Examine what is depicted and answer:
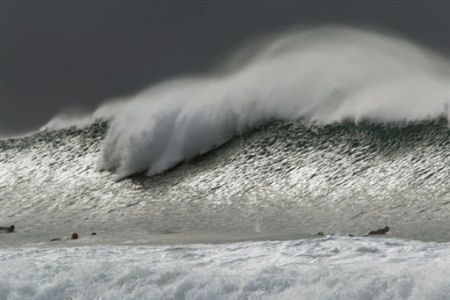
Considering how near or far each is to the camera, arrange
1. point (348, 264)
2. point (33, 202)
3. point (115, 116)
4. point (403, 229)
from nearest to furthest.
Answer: point (348, 264) → point (403, 229) → point (33, 202) → point (115, 116)

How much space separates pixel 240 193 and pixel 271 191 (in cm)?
79

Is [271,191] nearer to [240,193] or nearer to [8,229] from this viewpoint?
[240,193]

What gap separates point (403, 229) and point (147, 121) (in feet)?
42.8

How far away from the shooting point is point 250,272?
30.2 feet

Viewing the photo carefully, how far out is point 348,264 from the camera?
923 centimetres

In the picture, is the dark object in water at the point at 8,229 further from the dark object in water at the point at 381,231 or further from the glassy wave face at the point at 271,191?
the dark object in water at the point at 381,231

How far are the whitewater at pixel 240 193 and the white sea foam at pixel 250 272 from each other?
23mm

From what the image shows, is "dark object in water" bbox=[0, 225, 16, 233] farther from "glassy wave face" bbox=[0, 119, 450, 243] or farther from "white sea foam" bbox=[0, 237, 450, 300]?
"white sea foam" bbox=[0, 237, 450, 300]

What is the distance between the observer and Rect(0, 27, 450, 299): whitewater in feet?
30.5

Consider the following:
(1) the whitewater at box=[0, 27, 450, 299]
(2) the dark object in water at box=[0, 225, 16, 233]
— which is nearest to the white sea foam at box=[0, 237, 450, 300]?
(1) the whitewater at box=[0, 27, 450, 299]

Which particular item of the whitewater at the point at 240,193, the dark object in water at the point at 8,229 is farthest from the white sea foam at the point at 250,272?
the dark object in water at the point at 8,229

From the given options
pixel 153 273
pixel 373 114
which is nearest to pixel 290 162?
pixel 373 114

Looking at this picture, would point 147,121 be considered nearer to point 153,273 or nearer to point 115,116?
point 115,116

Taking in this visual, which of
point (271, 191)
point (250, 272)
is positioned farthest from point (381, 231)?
point (250, 272)
